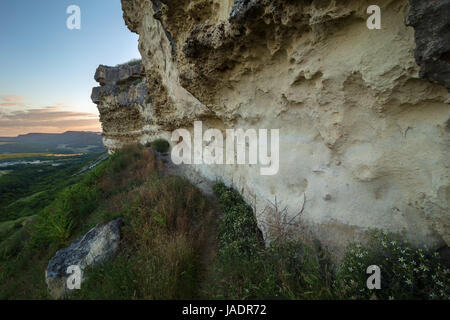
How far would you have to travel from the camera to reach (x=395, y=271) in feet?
5.12

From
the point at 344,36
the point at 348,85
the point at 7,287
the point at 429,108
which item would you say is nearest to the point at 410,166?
the point at 429,108

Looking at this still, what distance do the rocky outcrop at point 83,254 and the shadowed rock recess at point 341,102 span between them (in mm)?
2745

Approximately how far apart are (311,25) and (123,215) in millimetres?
4545

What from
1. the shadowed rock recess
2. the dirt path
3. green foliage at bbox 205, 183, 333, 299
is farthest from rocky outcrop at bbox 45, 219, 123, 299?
the shadowed rock recess

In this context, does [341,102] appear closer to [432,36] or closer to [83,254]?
[432,36]

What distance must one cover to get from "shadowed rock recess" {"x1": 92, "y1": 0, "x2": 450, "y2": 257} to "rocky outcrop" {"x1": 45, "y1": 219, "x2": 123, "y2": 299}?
2.75 metres

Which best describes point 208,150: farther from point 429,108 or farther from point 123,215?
point 429,108

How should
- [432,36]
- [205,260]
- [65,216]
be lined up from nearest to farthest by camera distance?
1. [432,36]
2. [205,260]
3. [65,216]

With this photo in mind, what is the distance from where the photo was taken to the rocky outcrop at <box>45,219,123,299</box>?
309 cm

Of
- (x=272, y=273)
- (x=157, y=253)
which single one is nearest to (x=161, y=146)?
(x=157, y=253)

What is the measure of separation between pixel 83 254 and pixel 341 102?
4.78 m

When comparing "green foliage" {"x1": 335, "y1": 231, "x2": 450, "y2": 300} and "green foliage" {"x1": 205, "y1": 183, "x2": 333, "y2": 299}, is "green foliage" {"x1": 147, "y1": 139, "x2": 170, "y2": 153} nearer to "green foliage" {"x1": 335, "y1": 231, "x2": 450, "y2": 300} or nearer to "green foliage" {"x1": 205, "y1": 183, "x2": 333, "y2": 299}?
"green foliage" {"x1": 205, "y1": 183, "x2": 333, "y2": 299}

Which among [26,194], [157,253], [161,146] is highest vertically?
[161,146]

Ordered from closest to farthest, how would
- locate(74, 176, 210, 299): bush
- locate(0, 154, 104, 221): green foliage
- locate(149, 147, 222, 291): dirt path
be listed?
1. locate(74, 176, 210, 299): bush
2. locate(149, 147, 222, 291): dirt path
3. locate(0, 154, 104, 221): green foliage
